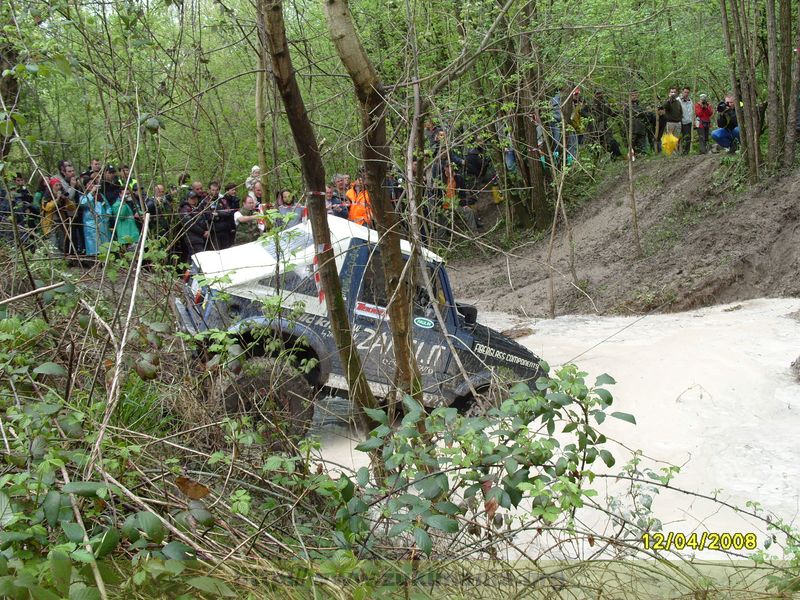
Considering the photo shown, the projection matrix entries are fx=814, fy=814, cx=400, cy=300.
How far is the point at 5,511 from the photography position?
282 centimetres

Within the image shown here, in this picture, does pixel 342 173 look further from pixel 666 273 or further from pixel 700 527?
pixel 666 273

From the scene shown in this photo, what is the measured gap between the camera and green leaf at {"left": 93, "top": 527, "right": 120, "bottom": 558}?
2.70m

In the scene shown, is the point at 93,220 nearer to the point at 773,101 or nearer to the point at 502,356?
the point at 502,356

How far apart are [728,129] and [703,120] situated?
1.72 metres

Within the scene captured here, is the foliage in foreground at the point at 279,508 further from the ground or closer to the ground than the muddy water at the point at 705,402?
further from the ground

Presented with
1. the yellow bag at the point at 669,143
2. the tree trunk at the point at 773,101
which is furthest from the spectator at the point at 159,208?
the yellow bag at the point at 669,143

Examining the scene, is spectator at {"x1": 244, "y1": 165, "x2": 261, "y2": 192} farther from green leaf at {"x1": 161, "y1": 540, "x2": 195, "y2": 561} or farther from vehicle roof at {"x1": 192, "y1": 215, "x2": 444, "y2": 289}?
green leaf at {"x1": 161, "y1": 540, "x2": 195, "y2": 561}

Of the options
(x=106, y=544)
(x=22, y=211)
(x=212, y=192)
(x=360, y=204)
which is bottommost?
(x=106, y=544)

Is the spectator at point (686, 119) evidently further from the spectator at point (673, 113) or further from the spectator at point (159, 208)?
the spectator at point (159, 208)

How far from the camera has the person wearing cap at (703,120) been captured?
1894 centimetres

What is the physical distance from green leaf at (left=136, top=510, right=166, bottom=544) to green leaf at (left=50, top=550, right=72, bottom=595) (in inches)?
12.8

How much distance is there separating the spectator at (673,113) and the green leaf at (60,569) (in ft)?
62.6

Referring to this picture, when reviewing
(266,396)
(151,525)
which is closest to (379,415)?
(151,525)

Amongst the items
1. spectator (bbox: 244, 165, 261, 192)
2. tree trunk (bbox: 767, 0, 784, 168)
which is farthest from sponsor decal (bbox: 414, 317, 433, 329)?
tree trunk (bbox: 767, 0, 784, 168)
